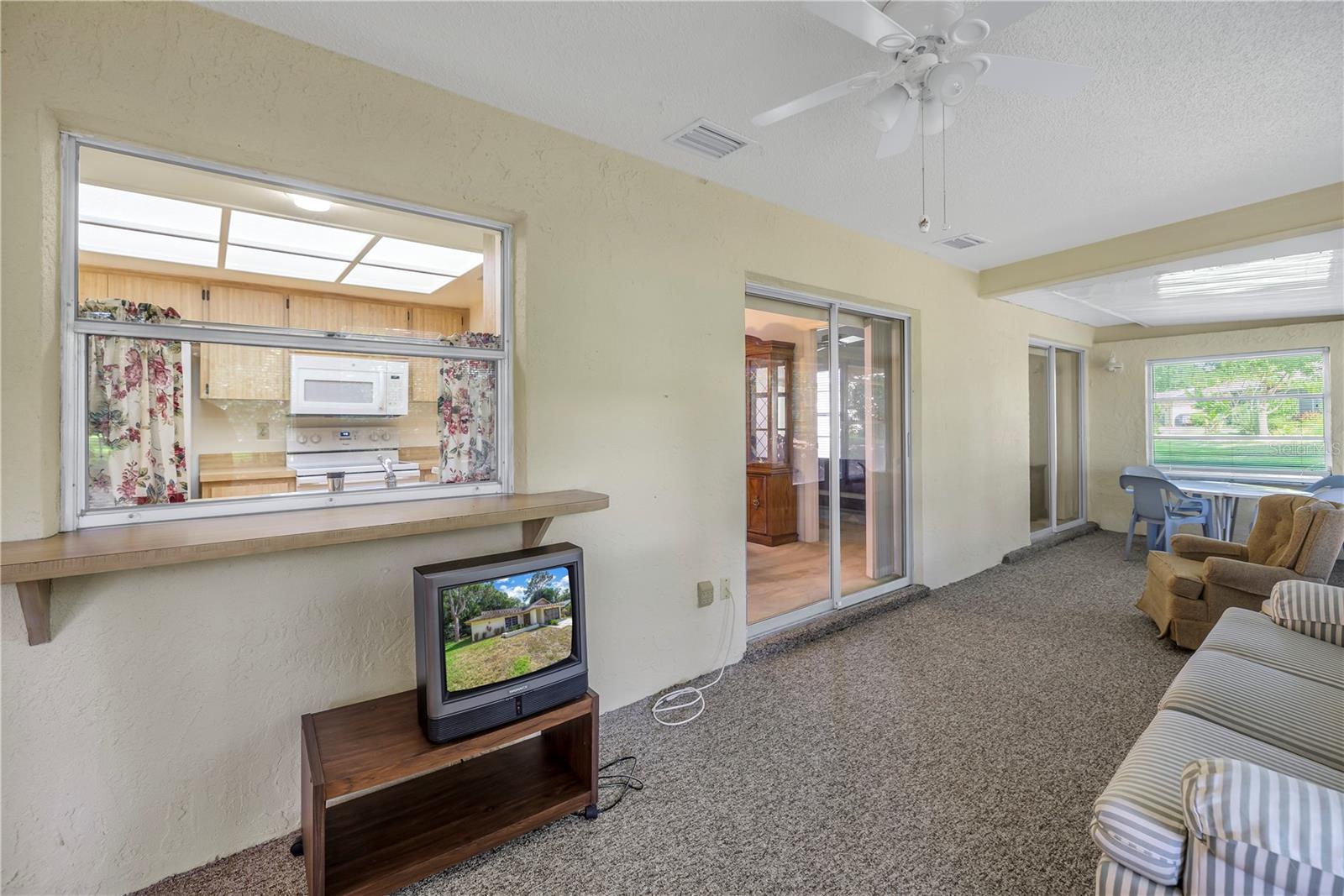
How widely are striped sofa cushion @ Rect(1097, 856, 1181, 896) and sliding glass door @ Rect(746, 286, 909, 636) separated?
6.45 feet

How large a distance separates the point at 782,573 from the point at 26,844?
3.41m

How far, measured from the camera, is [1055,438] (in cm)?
596

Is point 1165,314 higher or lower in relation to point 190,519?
higher

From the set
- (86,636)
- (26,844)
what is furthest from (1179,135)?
(26,844)

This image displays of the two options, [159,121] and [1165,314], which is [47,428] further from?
[1165,314]

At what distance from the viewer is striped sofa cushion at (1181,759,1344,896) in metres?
1.01

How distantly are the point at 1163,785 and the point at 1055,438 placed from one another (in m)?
5.60

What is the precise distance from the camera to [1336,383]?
510 centimetres

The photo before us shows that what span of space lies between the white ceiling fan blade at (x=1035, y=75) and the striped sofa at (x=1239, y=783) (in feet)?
5.53

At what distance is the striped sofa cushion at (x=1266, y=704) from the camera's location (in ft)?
4.94

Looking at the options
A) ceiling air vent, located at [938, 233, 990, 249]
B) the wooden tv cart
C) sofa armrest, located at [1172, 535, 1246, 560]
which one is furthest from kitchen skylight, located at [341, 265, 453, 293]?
sofa armrest, located at [1172, 535, 1246, 560]

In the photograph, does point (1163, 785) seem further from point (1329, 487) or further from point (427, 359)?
point (1329, 487)

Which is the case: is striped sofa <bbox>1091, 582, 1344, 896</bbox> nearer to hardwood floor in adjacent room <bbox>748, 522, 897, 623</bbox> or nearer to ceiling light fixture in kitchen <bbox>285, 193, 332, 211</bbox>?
hardwood floor in adjacent room <bbox>748, 522, 897, 623</bbox>

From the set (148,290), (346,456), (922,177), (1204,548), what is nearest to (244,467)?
(346,456)
